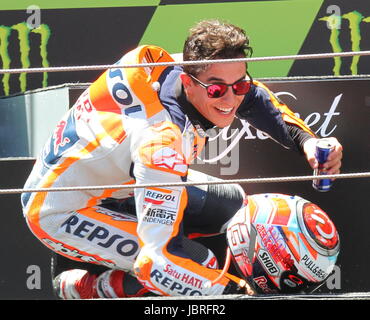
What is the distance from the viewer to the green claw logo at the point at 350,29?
122 inches

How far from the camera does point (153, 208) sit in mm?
2393

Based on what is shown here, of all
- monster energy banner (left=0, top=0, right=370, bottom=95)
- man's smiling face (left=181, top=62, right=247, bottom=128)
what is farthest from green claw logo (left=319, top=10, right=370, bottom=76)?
man's smiling face (left=181, top=62, right=247, bottom=128)

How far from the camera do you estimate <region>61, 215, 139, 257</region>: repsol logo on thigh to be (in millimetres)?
2580

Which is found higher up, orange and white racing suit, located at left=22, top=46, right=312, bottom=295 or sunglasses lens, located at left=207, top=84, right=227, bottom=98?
sunglasses lens, located at left=207, top=84, right=227, bottom=98

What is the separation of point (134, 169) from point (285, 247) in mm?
422

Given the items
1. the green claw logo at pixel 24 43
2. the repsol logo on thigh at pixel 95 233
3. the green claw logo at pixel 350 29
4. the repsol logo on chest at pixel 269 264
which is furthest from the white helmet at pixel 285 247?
the green claw logo at pixel 24 43

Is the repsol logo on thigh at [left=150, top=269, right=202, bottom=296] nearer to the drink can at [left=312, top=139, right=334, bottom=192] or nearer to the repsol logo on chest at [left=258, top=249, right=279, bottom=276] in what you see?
the repsol logo on chest at [left=258, top=249, right=279, bottom=276]

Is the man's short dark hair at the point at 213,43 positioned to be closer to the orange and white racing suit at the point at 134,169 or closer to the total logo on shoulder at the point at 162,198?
the orange and white racing suit at the point at 134,169

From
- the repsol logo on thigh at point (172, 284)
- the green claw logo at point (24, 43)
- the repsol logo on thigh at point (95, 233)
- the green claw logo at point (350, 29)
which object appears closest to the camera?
the repsol logo on thigh at point (172, 284)

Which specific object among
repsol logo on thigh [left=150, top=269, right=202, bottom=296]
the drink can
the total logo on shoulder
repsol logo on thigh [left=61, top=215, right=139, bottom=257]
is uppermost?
the drink can

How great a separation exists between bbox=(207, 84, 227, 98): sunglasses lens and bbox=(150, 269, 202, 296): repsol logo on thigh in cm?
45

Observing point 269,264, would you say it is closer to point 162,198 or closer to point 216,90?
point 162,198

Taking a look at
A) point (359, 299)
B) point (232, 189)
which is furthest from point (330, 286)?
point (359, 299)
